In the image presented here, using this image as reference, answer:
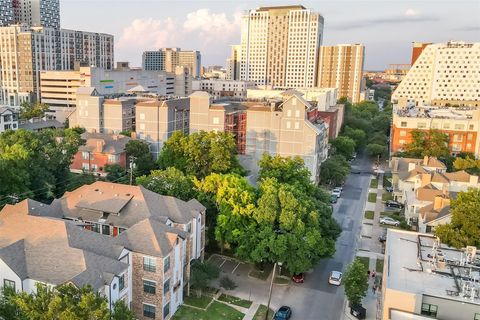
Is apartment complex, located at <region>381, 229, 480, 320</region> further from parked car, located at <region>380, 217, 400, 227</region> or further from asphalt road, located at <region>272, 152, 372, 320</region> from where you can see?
parked car, located at <region>380, 217, 400, 227</region>

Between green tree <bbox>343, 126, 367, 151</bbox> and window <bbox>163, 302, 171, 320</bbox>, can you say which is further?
green tree <bbox>343, 126, 367, 151</bbox>

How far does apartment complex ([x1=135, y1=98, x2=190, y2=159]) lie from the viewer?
259 ft

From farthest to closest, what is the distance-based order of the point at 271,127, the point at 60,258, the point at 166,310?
the point at 271,127 < the point at 166,310 < the point at 60,258

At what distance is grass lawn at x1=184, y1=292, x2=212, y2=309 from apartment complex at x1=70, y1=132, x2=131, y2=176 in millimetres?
37515

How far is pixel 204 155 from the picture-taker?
5872 cm

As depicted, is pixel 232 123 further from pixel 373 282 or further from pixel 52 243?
pixel 52 243

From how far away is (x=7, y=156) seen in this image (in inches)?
1913

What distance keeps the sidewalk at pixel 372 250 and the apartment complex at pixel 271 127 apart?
37.3 ft

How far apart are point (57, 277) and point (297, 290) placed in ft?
70.1

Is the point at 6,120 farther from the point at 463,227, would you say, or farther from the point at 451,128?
the point at 451,128

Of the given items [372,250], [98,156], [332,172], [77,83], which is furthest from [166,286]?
[77,83]

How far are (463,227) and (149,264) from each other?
28569 millimetres

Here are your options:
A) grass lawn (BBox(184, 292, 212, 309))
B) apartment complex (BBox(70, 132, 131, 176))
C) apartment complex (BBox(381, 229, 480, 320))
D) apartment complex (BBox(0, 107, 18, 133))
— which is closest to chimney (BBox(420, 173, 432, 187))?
apartment complex (BBox(381, 229, 480, 320))

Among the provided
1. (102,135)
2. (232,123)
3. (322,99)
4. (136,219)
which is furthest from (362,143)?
(136,219)
